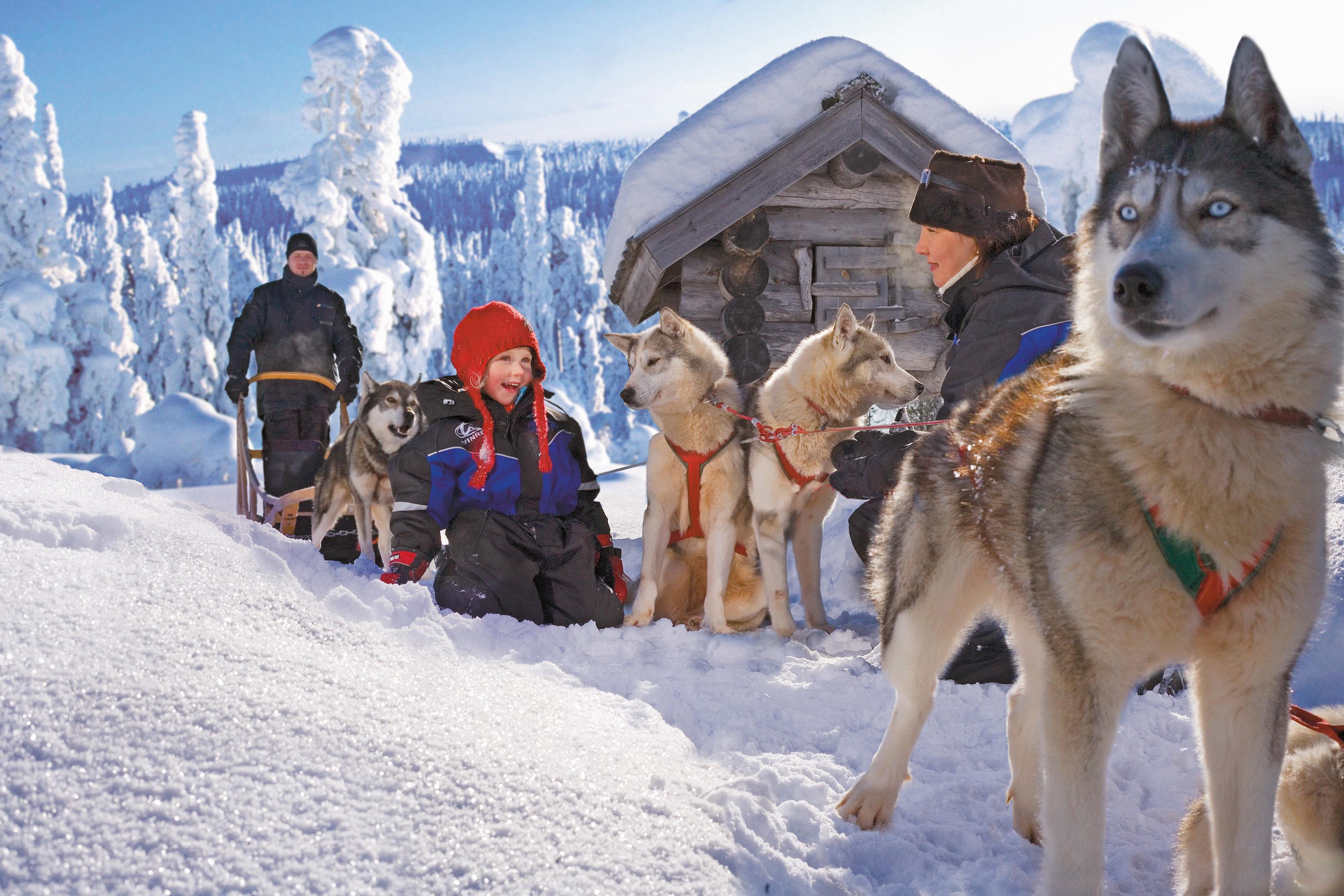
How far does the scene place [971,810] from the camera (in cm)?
209

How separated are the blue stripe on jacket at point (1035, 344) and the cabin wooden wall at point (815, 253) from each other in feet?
11.2

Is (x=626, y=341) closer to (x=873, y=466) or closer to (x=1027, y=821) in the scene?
(x=873, y=466)

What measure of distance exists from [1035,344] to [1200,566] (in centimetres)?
142

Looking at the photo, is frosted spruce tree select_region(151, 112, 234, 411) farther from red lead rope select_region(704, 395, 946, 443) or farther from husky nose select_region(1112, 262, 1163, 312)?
husky nose select_region(1112, 262, 1163, 312)

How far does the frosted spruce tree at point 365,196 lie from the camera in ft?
68.5

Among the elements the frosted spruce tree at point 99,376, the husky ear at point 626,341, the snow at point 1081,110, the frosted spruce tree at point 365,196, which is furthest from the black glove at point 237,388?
the frosted spruce tree at point 99,376

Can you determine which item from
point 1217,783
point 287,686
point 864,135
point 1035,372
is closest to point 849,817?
point 1217,783

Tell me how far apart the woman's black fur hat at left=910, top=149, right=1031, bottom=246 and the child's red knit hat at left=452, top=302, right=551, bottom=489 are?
1977 millimetres

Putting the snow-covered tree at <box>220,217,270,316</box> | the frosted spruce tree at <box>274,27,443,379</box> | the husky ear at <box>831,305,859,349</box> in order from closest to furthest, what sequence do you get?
1. the husky ear at <box>831,305,859,349</box>
2. the frosted spruce tree at <box>274,27,443,379</box>
3. the snow-covered tree at <box>220,217,270,316</box>

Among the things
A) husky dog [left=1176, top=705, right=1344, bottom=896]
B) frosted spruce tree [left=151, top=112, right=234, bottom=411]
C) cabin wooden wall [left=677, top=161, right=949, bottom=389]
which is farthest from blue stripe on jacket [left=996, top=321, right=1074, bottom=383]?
frosted spruce tree [left=151, top=112, right=234, bottom=411]

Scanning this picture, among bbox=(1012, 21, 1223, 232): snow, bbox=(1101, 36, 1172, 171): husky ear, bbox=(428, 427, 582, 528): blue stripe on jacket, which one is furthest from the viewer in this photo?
bbox=(1012, 21, 1223, 232): snow

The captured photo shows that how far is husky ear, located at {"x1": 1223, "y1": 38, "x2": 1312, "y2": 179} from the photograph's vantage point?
1.37m

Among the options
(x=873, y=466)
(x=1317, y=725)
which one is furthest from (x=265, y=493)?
(x=1317, y=725)

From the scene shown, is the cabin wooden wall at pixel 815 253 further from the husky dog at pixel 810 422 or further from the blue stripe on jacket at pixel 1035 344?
the blue stripe on jacket at pixel 1035 344
